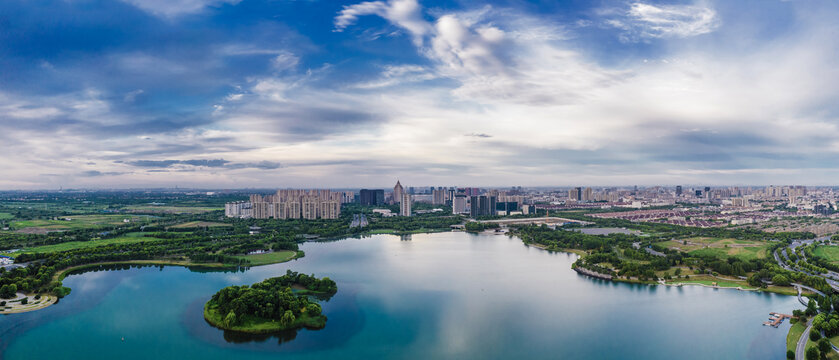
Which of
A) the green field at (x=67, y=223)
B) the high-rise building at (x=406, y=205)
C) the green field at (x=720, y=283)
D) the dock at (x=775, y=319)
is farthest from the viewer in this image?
the high-rise building at (x=406, y=205)

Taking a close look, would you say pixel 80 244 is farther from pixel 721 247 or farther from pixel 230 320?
pixel 721 247

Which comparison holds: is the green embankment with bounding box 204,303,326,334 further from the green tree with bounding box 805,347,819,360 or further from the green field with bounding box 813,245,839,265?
the green field with bounding box 813,245,839,265

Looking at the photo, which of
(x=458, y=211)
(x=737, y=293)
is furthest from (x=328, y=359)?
(x=458, y=211)

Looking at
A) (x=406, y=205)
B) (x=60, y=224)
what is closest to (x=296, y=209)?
(x=406, y=205)

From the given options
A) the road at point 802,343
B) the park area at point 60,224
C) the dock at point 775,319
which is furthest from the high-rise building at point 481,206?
the road at point 802,343

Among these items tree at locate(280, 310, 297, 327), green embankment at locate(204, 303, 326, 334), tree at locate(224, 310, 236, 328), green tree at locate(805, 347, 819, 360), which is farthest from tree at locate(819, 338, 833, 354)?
tree at locate(224, 310, 236, 328)

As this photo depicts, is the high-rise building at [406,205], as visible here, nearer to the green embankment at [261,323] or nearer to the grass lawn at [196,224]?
the grass lawn at [196,224]

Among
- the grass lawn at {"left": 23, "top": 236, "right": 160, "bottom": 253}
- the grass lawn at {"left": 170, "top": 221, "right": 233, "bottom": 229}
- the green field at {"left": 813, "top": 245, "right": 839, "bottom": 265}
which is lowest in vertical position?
the green field at {"left": 813, "top": 245, "right": 839, "bottom": 265}
